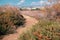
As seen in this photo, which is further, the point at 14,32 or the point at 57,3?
the point at 57,3

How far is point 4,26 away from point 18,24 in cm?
314

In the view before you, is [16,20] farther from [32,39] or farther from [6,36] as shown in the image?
[32,39]

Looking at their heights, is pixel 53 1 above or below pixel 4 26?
above

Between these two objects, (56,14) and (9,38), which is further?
(56,14)

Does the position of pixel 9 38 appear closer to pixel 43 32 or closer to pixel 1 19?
pixel 1 19

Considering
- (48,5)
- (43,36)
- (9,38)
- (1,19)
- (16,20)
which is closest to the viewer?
(43,36)

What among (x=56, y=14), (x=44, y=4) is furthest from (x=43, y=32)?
(x=44, y=4)

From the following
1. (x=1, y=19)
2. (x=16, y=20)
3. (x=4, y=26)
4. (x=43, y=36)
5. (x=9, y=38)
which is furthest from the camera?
(x=16, y=20)

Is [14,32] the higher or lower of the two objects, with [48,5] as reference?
lower

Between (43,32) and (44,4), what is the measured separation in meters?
8.83

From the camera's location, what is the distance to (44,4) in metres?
17.9


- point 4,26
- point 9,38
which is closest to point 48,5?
point 4,26

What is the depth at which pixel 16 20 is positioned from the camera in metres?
18.8

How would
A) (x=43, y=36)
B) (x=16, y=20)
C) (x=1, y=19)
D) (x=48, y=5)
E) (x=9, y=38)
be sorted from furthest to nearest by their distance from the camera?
(x=16, y=20), (x=48, y=5), (x=1, y=19), (x=9, y=38), (x=43, y=36)
